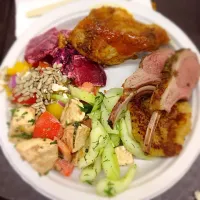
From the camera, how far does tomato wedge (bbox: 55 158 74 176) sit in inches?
38.7

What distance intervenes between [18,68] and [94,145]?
0.42 metres

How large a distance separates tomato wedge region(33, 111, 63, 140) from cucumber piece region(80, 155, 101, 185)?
148mm

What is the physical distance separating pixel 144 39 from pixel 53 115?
42cm

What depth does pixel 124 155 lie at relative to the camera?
990mm

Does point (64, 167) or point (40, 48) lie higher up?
point (40, 48)

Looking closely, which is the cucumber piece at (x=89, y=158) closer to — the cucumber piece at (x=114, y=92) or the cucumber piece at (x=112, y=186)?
the cucumber piece at (x=112, y=186)

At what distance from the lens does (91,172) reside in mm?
965

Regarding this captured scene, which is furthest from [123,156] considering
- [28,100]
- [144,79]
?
[28,100]

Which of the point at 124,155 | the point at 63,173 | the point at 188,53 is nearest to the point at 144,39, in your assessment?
the point at 188,53

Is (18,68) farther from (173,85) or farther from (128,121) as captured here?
(173,85)

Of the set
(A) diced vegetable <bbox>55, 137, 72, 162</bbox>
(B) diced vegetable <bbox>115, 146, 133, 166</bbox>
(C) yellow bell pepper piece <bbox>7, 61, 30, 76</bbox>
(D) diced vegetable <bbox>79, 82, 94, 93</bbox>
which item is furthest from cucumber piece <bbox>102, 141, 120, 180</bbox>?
(C) yellow bell pepper piece <bbox>7, 61, 30, 76</bbox>

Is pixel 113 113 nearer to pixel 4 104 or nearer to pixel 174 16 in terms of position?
pixel 4 104

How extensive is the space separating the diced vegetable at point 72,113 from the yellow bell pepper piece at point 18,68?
240mm

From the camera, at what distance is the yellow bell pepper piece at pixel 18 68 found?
1092 millimetres
